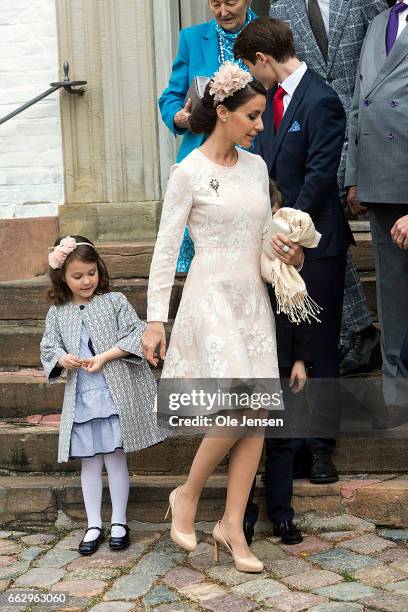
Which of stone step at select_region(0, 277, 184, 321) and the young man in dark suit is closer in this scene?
the young man in dark suit

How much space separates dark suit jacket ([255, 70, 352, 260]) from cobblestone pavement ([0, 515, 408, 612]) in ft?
3.92

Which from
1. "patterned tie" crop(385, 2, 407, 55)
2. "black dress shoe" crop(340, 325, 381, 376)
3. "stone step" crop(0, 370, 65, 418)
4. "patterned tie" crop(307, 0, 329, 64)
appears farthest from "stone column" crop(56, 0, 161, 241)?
"patterned tie" crop(385, 2, 407, 55)

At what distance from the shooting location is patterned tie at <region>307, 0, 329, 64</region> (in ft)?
17.4

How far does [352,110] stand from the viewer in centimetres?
508

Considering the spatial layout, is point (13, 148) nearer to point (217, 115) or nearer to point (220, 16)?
point (220, 16)

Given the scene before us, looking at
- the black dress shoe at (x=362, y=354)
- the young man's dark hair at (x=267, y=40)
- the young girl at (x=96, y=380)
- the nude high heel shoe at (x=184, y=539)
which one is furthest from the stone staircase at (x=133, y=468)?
the young man's dark hair at (x=267, y=40)

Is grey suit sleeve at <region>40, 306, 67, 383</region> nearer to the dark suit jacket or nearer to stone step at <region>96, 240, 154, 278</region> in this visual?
the dark suit jacket

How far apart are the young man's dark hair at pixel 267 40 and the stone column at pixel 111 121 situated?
190 centimetres

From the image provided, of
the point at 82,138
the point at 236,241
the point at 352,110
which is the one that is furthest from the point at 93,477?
the point at 82,138

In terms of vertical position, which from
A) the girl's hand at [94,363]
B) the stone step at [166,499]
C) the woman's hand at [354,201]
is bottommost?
the stone step at [166,499]

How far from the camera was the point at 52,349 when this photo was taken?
469cm

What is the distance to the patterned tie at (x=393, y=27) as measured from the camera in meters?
4.90

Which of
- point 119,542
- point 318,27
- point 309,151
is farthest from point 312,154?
point 119,542

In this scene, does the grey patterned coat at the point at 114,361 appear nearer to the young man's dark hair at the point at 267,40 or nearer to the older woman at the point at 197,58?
the older woman at the point at 197,58
